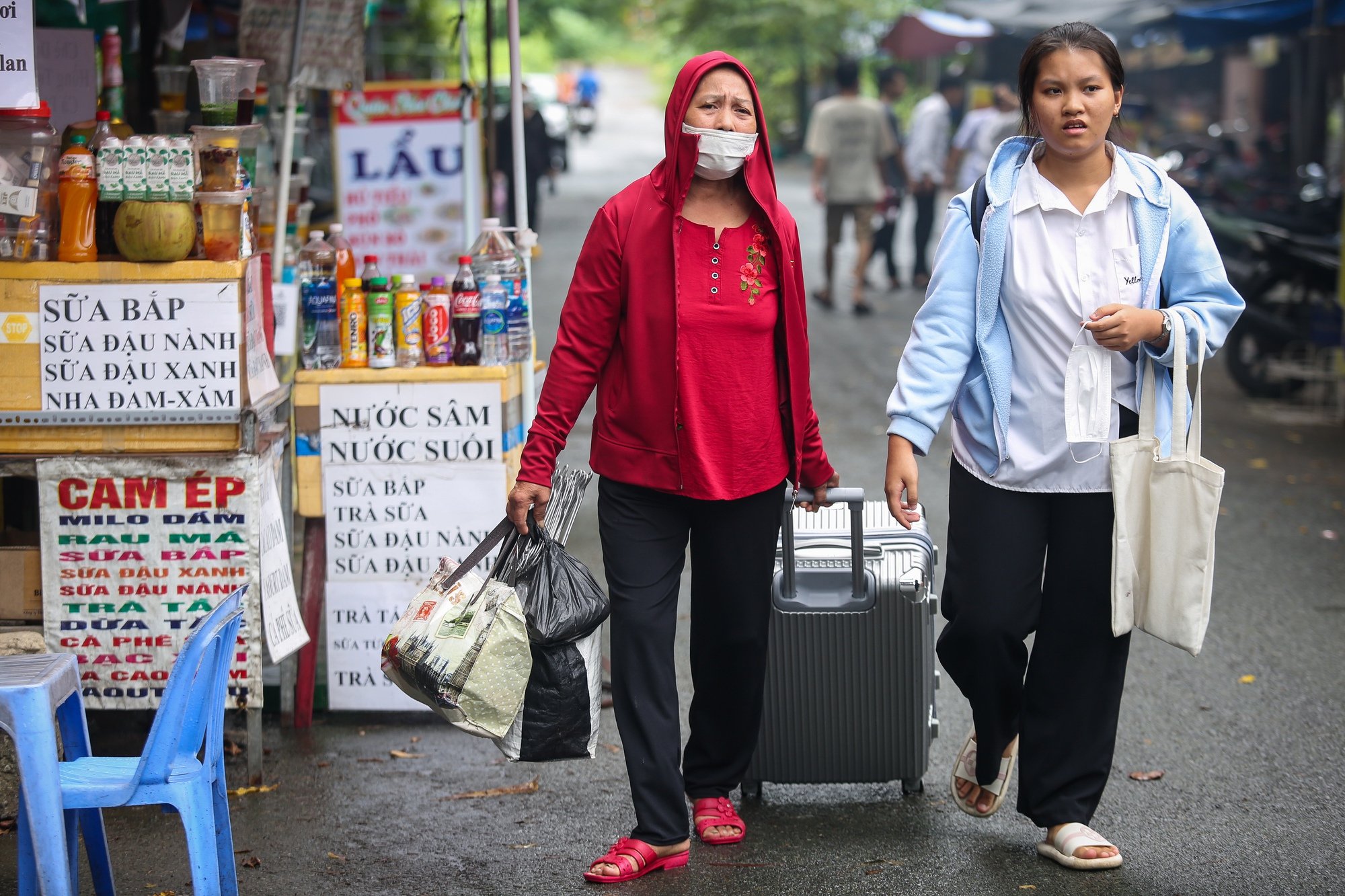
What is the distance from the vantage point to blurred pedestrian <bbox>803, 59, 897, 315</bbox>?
1222cm

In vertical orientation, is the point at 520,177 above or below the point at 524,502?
above

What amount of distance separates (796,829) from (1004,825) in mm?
538

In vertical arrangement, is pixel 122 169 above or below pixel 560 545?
above

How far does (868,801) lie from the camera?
3.87 metres

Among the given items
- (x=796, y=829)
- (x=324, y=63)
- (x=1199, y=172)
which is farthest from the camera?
(x=1199, y=172)

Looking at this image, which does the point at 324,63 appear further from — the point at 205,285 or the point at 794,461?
the point at 794,461

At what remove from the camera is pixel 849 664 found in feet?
12.0

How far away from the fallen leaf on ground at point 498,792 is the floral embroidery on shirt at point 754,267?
1.55 metres

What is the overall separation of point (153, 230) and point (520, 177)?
5.11ft

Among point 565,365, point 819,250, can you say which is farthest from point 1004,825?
point 819,250

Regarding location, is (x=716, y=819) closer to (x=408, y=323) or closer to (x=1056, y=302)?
(x=1056, y=302)

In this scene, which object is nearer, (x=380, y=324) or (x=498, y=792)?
(x=498, y=792)

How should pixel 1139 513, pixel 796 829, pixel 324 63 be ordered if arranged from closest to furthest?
pixel 1139 513 < pixel 796 829 < pixel 324 63

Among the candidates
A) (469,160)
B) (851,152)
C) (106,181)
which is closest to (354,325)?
(106,181)
